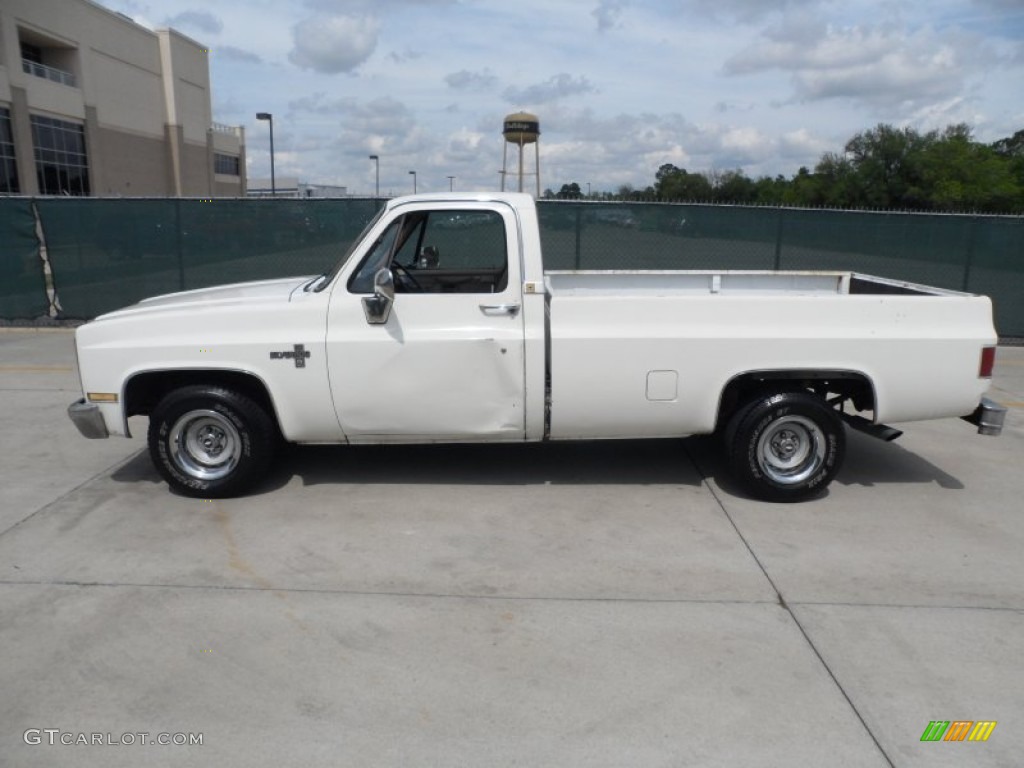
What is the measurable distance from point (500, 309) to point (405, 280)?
2.36 ft

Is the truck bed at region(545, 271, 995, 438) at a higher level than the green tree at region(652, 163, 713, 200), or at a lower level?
lower

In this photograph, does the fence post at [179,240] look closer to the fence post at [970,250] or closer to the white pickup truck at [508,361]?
the white pickup truck at [508,361]

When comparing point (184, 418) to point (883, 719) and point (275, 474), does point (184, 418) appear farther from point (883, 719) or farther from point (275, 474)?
point (883, 719)

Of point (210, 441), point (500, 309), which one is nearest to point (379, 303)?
point (500, 309)

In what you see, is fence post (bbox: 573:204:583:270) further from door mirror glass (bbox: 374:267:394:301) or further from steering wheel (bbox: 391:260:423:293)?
door mirror glass (bbox: 374:267:394:301)

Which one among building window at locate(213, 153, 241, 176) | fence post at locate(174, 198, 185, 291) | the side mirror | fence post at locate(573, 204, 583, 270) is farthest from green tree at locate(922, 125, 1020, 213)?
building window at locate(213, 153, 241, 176)

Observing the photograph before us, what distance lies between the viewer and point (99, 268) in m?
12.5

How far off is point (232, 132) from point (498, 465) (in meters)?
69.8

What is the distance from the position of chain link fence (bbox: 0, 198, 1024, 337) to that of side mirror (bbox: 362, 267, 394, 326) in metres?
7.25

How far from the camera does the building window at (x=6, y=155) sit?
38469mm

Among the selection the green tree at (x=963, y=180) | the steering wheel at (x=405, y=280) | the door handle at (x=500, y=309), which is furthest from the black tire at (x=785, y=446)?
the green tree at (x=963, y=180)

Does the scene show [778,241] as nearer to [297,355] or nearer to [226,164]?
[297,355]

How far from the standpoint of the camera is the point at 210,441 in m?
5.54

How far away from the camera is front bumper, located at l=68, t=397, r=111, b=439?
17.5 ft
